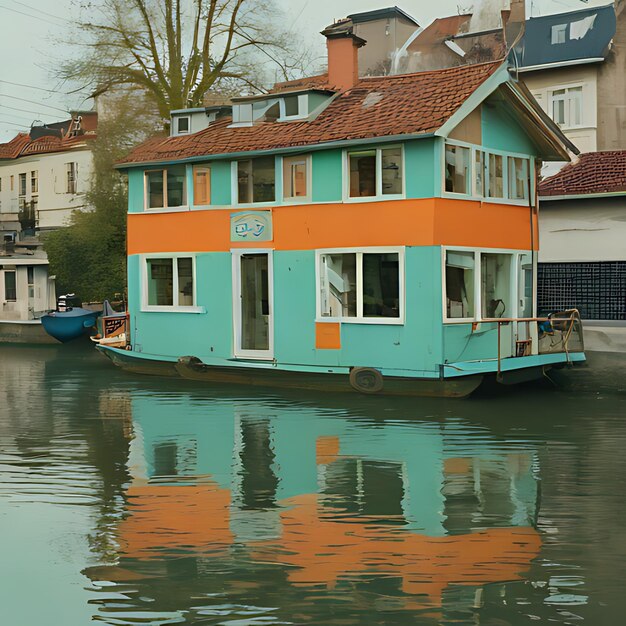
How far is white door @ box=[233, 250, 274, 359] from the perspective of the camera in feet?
76.2

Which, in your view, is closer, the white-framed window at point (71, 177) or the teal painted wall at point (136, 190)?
the teal painted wall at point (136, 190)

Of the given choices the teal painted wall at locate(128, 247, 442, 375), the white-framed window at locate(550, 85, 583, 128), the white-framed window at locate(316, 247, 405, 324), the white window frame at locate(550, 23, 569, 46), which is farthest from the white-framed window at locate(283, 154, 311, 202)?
the white window frame at locate(550, 23, 569, 46)

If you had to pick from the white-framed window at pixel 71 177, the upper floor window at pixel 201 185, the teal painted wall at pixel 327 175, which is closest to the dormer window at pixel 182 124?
the upper floor window at pixel 201 185

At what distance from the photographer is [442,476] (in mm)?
13344

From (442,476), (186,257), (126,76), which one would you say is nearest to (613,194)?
(186,257)

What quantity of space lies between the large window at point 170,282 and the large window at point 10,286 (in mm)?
15857

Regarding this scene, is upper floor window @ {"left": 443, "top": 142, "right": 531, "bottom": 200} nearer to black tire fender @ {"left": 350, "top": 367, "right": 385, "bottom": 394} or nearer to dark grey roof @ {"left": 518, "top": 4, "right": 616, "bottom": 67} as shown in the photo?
black tire fender @ {"left": 350, "top": 367, "right": 385, "bottom": 394}

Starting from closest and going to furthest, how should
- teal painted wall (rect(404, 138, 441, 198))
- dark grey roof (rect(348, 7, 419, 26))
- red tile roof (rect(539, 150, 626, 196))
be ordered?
teal painted wall (rect(404, 138, 441, 198)) < red tile roof (rect(539, 150, 626, 196)) < dark grey roof (rect(348, 7, 419, 26))

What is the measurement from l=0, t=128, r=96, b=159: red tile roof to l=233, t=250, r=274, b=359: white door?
3079 cm

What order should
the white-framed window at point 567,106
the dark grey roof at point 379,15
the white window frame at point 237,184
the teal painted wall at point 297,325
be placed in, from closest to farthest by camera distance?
the teal painted wall at point 297,325 < the white window frame at point 237,184 < the white-framed window at point 567,106 < the dark grey roof at point 379,15

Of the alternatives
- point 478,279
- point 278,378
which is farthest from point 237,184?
point 478,279

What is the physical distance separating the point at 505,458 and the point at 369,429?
10.8ft

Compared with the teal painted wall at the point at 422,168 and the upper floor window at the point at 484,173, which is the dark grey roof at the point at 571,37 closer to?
the upper floor window at the point at 484,173

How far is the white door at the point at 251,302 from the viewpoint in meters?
23.2
